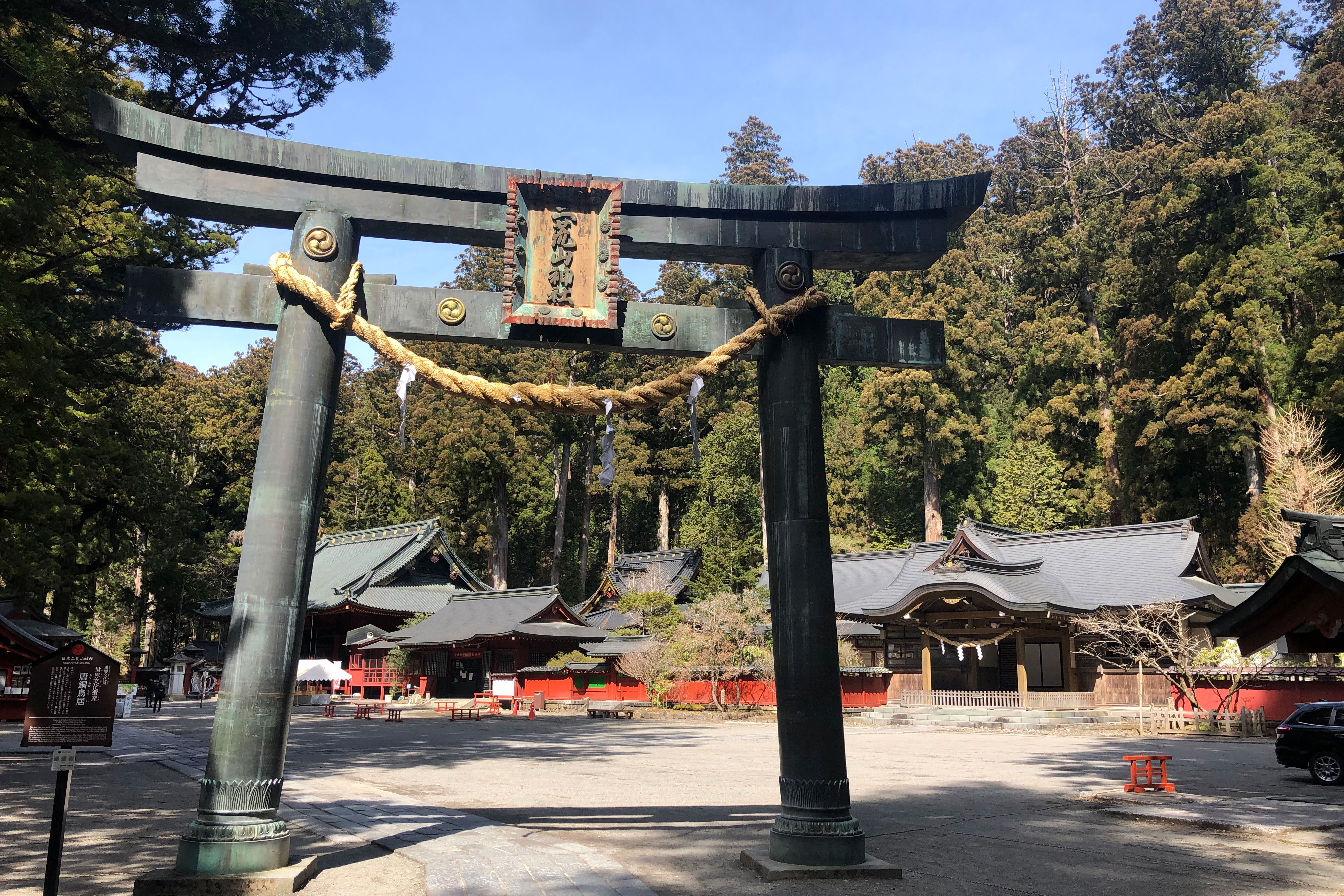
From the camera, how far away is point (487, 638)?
34.7 metres

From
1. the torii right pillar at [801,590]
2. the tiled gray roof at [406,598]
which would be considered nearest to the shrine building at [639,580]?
the tiled gray roof at [406,598]

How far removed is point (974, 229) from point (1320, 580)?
175ft

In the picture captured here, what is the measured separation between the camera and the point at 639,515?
5775cm

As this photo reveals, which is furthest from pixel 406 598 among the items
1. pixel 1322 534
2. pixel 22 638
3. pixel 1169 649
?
pixel 1322 534

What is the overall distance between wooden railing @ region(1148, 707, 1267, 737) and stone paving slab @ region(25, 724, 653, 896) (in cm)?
1989

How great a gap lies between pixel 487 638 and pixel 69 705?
29423 millimetres

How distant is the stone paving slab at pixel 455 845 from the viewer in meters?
6.03

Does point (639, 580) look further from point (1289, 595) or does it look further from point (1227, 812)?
point (1289, 595)

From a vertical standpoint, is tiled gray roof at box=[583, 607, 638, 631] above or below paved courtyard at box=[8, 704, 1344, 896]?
above

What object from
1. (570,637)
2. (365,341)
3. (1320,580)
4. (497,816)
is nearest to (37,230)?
(365,341)

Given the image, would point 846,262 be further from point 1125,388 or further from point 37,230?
point 1125,388

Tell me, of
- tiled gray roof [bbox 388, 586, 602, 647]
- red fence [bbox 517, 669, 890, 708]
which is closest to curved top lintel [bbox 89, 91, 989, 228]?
red fence [bbox 517, 669, 890, 708]

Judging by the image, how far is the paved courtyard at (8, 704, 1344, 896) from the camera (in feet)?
21.3

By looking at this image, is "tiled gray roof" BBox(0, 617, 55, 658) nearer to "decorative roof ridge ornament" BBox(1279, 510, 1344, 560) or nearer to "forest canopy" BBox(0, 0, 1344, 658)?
"forest canopy" BBox(0, 0, 1344, 658)
